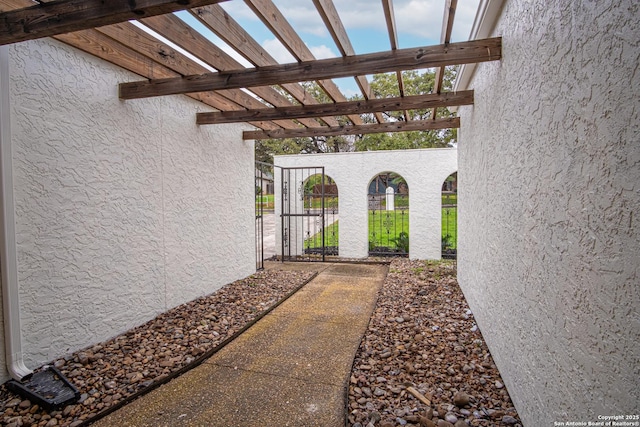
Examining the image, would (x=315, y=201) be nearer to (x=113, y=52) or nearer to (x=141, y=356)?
(x=113, y=52)

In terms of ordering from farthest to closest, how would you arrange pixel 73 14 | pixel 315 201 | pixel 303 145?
1. pixel 303 145
2. pixel 315 201
3. pixel 73 14

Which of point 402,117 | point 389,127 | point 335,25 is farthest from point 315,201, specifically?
point 335,25

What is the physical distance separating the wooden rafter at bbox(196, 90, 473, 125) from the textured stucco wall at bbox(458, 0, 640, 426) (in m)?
1.45

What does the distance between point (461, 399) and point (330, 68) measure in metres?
3.15

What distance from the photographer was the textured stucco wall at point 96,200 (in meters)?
2.97

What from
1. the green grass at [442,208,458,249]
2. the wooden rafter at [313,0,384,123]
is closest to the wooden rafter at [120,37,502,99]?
the wooden rafter at [313,0,384,123]

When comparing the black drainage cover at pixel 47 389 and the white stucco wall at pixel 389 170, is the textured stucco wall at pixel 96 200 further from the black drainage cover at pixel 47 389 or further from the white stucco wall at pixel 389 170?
the white stucco wall at pixel 389 170

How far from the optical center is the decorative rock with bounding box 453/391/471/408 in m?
2.58

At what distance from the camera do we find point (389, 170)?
29.2ft

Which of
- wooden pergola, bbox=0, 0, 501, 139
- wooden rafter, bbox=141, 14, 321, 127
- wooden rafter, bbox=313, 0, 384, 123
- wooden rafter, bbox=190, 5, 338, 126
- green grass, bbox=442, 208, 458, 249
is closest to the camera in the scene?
wooden pergola, bbox=0, 0, 501, 139

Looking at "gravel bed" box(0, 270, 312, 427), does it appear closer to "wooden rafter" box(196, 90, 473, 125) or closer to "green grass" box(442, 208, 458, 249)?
"wooden rafter" box(196, 90, 473, 125)

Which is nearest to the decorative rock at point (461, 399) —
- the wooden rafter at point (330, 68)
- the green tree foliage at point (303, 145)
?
the wooden rafter at point (330, 68)

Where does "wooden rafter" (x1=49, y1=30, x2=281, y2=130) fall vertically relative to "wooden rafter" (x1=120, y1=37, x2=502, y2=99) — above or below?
above

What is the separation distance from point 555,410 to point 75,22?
3643mm
